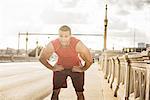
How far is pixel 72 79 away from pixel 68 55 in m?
0.42

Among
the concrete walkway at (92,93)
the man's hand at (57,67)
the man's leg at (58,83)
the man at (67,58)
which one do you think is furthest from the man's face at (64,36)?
the concrete walkway at (92,93)

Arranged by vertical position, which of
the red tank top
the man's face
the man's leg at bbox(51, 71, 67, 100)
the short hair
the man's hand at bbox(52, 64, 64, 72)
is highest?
the short hair

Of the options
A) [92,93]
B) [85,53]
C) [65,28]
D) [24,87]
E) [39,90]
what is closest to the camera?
[85,53]

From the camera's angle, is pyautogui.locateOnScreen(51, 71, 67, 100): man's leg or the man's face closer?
the man's face

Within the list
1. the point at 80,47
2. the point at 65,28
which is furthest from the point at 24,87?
the point at 80,47

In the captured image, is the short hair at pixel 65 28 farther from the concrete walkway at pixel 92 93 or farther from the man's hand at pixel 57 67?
the concrete walkway at pixel 92 93

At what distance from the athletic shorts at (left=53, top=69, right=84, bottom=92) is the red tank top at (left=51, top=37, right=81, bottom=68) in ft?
0.46

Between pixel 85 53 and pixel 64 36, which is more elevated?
pixel 64 36

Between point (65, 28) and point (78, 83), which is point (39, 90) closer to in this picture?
point (78, 83)

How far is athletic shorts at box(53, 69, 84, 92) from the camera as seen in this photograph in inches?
293

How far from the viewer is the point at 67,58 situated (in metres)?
7.39

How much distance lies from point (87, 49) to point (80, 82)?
22.6 inches

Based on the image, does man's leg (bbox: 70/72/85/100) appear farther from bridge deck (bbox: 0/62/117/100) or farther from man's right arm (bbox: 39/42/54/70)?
bridge deck (bbox: 0/62/117/100)

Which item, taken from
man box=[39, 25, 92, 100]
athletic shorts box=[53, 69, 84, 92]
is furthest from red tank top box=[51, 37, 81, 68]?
athletic shorts box=[53, 69, 84, 92]
